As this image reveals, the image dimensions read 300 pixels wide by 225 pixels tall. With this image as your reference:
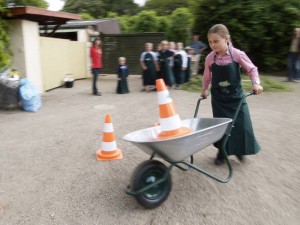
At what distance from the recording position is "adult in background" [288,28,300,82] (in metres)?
11.5

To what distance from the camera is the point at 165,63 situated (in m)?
10.8

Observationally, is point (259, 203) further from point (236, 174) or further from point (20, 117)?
point (20, 117)

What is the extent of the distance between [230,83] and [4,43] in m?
7.06

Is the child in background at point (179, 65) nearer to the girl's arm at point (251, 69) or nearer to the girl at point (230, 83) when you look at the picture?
the girl at point (230, 83)

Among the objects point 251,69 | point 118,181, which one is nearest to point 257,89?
point 251,69

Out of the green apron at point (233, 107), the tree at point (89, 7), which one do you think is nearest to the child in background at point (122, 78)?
the green apron at point (233, 107)

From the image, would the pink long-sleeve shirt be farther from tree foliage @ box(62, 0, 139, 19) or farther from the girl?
tree foliage @ box(62, 0, 139, 19)

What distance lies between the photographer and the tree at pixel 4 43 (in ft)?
27.5

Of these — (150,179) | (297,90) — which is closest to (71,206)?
(150,179)

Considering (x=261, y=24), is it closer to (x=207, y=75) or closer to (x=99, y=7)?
(x=207, y=75)

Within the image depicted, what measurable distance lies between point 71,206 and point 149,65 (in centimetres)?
817

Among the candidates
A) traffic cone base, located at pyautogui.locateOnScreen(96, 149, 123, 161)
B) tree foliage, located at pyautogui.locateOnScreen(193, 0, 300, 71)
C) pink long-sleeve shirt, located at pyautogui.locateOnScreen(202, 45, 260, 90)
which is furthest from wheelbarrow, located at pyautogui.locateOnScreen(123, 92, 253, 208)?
tree foliage, located at pyautogui.locateOnScreen(193, 0, 300, 71)

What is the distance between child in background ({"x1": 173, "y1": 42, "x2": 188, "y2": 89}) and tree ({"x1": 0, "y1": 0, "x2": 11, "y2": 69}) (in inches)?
200

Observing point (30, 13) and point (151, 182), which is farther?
point (30, 13)
